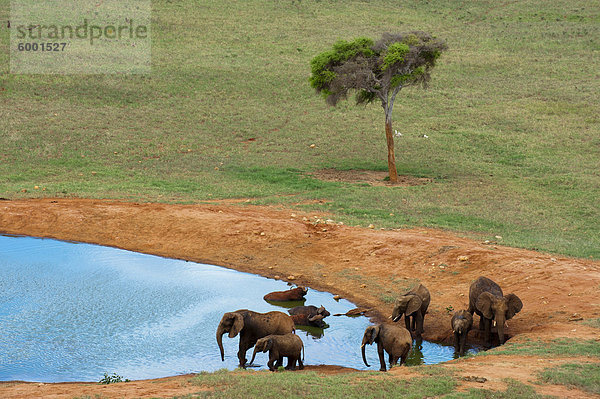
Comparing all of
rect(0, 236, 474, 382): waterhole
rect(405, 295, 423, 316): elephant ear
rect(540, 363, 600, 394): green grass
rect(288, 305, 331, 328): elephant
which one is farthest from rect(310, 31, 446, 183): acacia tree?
rect(540, 363, 600, 394): green grass

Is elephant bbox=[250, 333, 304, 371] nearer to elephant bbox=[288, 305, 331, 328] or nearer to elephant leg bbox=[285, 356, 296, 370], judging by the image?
elephant leg bbox=[285, 356, 296, 370]

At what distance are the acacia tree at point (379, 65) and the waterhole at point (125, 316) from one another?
522 inches

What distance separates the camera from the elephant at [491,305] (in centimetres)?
1348

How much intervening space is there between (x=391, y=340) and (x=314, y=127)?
27479 mm

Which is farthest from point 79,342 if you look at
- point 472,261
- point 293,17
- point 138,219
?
point 293,17

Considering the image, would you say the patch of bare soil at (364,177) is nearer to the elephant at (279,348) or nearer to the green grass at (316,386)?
the elephant at (279,348)

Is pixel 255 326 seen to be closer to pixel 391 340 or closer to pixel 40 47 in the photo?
pixel 391 340

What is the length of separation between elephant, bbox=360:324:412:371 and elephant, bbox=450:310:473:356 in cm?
130

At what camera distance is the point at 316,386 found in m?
10.0

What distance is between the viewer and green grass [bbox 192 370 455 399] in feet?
31.8

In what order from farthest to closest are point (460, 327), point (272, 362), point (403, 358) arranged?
1. point (460, 327)
2. point (403, 358)
3. point (272, 362)

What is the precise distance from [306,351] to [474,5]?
62.1m

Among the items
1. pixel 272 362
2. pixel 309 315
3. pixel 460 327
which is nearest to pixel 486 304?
pixel 460 327

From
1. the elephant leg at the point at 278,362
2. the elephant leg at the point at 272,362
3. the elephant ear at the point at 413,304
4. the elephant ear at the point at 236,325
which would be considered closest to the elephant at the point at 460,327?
the elephant ear at the point at 413,304
